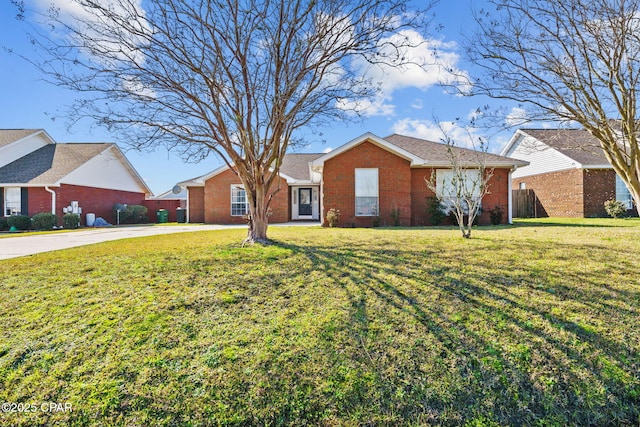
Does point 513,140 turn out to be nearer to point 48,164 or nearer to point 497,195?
point 497,195

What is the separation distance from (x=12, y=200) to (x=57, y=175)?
111 inches

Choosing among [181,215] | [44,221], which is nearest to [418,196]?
[181,215]

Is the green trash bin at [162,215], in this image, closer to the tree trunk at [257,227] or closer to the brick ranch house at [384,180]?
the brick ranch house at [384,180]

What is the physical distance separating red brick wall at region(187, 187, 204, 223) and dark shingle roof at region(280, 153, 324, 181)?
18.6 ft

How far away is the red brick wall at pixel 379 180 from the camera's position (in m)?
14.2

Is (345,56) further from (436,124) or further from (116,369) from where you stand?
(116,369)

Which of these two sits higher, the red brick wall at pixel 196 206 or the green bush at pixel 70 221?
the red brick wall at pixel 196 206

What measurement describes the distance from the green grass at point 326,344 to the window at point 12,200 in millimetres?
17575

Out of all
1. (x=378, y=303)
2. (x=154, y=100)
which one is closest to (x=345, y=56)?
(x=154, y=100)

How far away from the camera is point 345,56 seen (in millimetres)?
8094

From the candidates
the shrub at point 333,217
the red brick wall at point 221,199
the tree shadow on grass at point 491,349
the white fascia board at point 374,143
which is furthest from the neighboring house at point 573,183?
the tree shadow on grass at point 491,349

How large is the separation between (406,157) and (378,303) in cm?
1091

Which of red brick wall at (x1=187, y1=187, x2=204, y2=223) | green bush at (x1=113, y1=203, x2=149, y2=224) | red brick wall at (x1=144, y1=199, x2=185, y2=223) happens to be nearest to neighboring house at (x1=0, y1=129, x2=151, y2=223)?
green bush at (x1=113, y1=203, x2=149, y2=224)

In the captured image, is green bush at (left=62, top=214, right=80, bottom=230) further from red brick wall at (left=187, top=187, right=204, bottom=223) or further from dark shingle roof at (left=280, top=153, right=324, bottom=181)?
dark shingle roof at (left=280, top=153, right=324, bottom=181)
